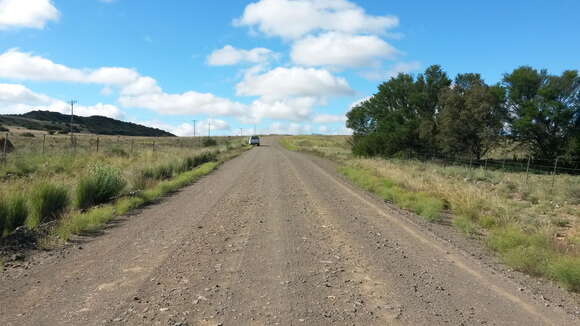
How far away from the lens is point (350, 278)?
6.36 meters

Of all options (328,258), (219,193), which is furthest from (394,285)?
(219,193)

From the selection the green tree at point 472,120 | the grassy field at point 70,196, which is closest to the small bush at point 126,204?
the grassy field at point 70,196

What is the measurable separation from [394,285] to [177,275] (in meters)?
3.16

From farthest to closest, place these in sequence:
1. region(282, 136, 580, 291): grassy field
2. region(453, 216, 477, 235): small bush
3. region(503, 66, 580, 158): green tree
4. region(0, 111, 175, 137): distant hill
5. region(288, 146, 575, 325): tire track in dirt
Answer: region(0, 111, 175, 137): distant hill → region(503, 66, 580, 158): green tree → region(453, 216, 477, 235): small bush → region(282, 136, 580, 291): grassy field → region(288, 146, 575, 325): tire track in dirt

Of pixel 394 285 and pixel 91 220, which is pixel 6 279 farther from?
pixel 394 285

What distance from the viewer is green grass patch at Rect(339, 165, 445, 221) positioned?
488 inches

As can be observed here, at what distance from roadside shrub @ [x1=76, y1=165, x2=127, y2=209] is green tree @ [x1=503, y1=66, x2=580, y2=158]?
3592 cm

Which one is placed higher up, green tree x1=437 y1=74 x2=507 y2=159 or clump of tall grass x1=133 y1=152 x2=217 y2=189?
green tree x1=437 y1=74 x2=507 y2=159

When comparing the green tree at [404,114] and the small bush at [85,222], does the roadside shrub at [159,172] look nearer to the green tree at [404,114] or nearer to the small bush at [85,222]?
the small bush at [85,222]

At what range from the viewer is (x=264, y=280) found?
6.20m

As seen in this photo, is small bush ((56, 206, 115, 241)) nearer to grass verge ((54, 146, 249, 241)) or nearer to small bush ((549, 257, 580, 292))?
grass verge ((54, 146, 249, 241))

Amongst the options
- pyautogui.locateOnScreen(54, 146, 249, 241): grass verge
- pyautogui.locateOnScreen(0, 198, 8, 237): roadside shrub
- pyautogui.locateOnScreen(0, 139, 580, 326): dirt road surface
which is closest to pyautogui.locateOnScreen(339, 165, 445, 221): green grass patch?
pyautogui.locateOnScreen(0, 139, 580, 326): dirt road surface

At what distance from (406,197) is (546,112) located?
30119mm

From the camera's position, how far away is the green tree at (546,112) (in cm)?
3747
